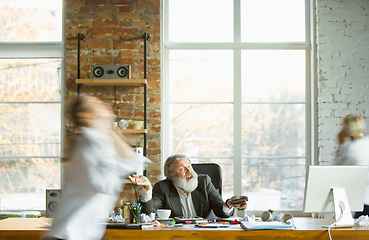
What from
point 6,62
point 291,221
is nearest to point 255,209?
point 291,221

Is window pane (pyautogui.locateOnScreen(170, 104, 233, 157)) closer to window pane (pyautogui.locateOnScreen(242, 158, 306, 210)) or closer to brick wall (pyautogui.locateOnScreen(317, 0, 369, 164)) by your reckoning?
window pane (pyautogui.locateOnScreen(242, 158, 306, 210))

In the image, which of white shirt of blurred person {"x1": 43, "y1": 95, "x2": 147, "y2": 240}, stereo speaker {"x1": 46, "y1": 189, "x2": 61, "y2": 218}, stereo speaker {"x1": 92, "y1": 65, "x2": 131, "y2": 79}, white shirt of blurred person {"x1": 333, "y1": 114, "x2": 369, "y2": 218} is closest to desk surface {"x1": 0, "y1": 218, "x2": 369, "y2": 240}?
white shirt of blurred person {"x1": 43, "y1": 95, "x2": 147, "y2": 240}

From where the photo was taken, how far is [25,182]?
4.41 metres

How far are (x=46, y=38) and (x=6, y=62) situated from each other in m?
0.54

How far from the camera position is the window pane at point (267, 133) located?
14.8 feet

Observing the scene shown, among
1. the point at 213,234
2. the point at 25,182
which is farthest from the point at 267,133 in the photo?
the point at 25,182

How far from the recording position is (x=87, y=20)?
4.32 meters

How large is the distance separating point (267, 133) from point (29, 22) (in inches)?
122

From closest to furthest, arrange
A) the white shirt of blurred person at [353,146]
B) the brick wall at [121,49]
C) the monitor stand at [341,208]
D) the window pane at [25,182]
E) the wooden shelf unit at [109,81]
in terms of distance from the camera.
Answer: the monitor stand at [341,208] → the white shirt of blurred person at [353,146] → the wooden shelf unit at [109,81] → the brick wall at [121,49] → the window pane at [25,182]

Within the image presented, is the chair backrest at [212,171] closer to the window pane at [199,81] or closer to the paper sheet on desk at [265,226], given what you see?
the paper sheet on desk at [265,226]

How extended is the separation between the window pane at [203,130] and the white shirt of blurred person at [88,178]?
8.79 feet

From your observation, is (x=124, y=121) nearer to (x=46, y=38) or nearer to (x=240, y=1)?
(x=46, y=38)

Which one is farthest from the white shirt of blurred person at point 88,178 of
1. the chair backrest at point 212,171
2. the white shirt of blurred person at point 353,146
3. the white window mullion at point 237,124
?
the white window mullion at point 237,124

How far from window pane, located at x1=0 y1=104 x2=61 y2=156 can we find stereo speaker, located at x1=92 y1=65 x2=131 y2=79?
0.71 m
